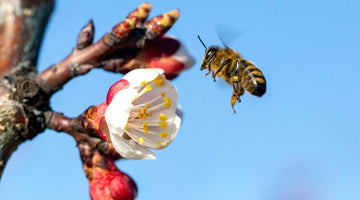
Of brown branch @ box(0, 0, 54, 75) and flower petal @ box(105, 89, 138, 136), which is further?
brown branch @ box(0, 0, 54, 75)

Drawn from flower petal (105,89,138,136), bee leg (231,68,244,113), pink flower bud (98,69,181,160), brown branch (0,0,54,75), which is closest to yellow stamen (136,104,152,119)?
pink flower bud (98,69,181,160)

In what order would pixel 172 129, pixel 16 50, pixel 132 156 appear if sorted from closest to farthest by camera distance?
1. pixel 132 156
2. pixel 172 129
3. pixel 16 50

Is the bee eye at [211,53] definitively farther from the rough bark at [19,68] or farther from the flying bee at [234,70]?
the rough bark at [19,68]

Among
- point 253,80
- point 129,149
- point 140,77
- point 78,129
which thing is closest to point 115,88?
point 140,77

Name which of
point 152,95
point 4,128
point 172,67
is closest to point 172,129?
point 152,95

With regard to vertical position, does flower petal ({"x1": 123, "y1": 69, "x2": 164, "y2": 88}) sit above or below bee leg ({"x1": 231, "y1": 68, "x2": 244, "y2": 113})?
above

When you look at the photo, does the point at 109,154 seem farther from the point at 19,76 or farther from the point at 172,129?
the point at 19,76

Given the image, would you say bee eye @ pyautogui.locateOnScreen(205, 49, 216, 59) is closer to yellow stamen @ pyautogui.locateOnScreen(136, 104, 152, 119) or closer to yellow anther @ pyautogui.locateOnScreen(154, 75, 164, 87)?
yellow anther @ pyautogui.locateOnScreen(154, 75, 164, 87)

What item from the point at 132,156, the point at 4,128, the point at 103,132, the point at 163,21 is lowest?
the point at 132,156
